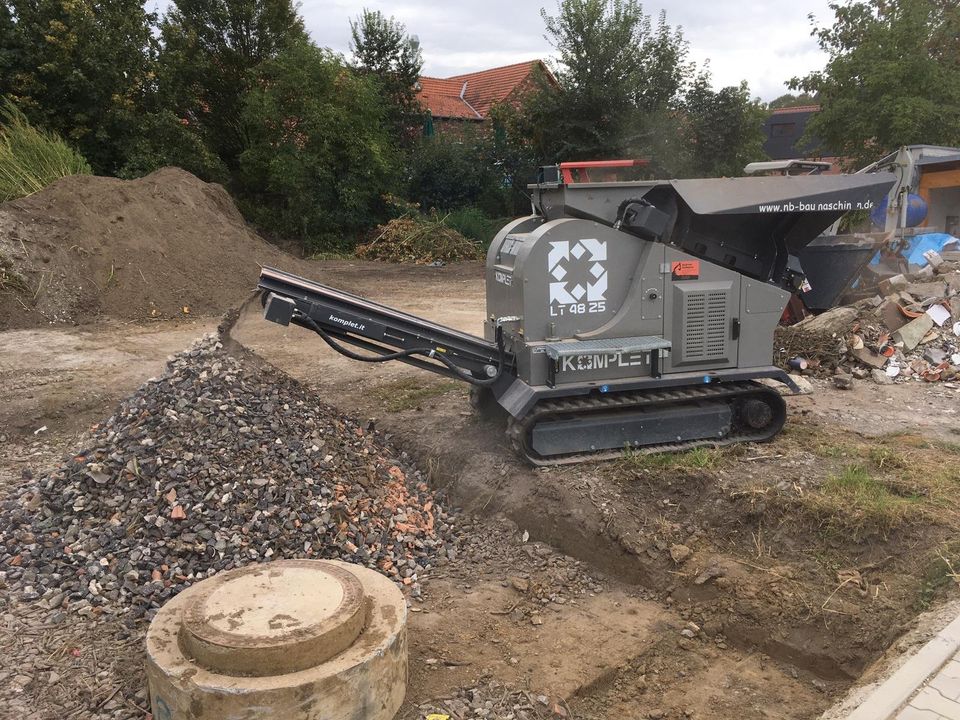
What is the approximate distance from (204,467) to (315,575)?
1.42 metres

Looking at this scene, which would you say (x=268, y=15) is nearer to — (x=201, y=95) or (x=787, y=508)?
(x=201, y=95)

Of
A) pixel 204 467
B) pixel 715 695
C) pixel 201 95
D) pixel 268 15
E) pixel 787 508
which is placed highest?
pixel 268 15

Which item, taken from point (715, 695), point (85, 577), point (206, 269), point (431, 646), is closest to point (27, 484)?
point (85, 577)

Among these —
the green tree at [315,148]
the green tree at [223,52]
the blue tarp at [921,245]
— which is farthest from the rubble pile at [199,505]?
the green tree at [223,52]

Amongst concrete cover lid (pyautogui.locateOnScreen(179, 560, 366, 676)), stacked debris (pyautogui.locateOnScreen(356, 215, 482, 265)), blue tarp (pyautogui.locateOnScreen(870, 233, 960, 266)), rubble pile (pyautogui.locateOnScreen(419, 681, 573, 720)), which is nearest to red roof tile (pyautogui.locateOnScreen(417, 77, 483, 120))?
stacked debris (pyautogui.locateOnScreen(356, 215, 482, 265))

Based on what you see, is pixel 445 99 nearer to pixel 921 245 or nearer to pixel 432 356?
pixel 921 245

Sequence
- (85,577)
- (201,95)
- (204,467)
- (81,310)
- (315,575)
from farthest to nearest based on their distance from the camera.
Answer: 1. (201,95)
2. (81,310)
3. (204,467)
4. (85,577)
5. (315,575)

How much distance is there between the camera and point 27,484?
5660mm

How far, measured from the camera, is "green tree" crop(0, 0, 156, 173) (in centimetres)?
1838

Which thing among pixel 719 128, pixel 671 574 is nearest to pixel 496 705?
pixel 671 574

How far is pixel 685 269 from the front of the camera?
582cm

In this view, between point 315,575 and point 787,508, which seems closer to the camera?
→ point 315,575

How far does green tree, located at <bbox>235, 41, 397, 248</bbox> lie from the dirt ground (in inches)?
565

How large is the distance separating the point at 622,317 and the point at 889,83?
15.2m
